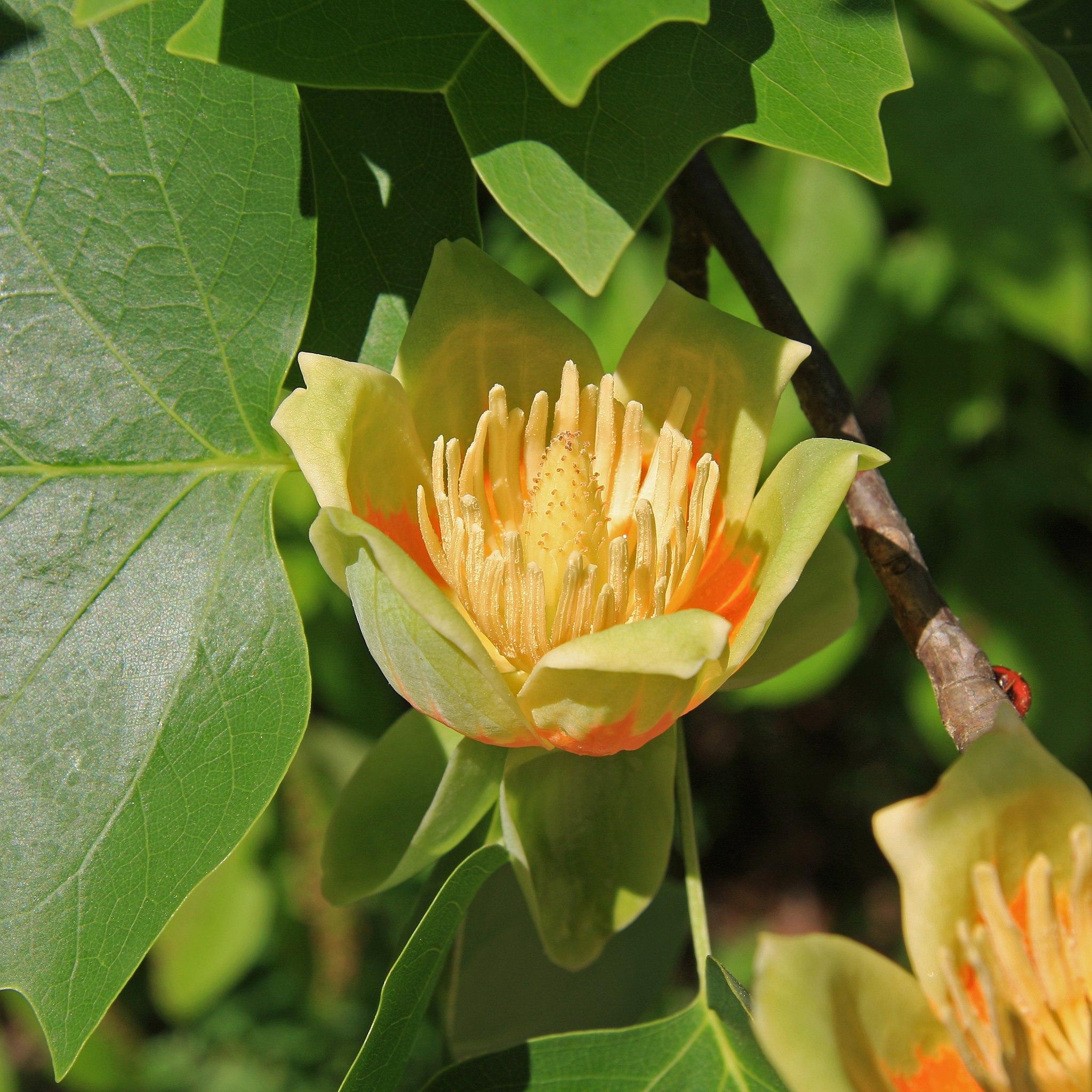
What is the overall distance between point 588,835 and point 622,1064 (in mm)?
222

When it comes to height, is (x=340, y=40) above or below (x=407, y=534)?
above

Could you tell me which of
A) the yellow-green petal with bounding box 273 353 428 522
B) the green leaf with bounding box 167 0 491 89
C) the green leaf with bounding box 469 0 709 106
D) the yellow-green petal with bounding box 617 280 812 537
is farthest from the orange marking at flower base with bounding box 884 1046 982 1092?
the green leaf with bounding box 167 0 491 89

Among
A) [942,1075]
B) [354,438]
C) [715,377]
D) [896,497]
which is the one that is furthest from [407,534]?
[896,497]

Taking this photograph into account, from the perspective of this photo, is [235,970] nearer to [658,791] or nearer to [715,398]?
[658,791]

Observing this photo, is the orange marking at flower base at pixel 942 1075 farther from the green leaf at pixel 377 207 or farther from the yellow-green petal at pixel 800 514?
the green leaf at pixel 377 207

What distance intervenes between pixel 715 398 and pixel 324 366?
16.5 inches

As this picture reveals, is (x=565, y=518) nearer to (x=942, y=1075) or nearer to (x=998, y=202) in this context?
(x=942, y=1075)

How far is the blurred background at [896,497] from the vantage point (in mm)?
2139

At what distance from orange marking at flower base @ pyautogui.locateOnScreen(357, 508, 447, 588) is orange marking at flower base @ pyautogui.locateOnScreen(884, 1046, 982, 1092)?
2.08ft

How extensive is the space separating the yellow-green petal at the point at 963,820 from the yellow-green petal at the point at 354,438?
1.71 feet

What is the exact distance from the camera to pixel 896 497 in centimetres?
277

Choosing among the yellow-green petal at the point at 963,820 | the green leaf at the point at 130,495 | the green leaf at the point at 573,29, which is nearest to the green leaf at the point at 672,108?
the green leaf at the point at 573,29

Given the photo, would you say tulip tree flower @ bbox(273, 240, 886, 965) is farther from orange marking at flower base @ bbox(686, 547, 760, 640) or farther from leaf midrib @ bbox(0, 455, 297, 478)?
leaf midrib @ bbox(0, 455, 297, 478)

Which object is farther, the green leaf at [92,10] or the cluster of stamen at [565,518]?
the cluster of stamen at [565,518]
